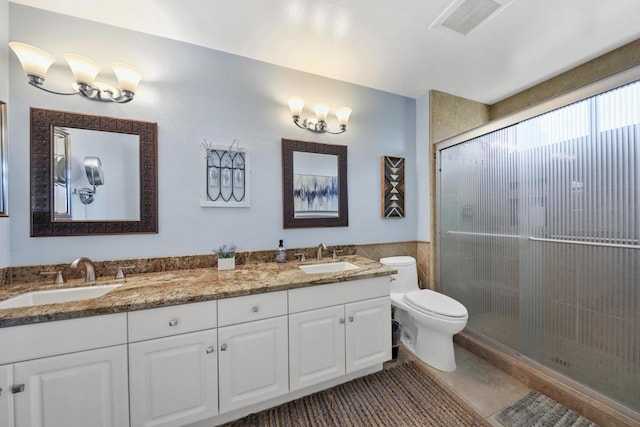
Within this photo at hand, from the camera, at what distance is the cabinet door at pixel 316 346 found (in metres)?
1.38

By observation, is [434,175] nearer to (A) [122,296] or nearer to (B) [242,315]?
(B) [242,315]

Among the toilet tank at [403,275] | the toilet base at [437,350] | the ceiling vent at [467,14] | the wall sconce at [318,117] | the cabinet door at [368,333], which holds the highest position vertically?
the ceiling vent at [467,14]

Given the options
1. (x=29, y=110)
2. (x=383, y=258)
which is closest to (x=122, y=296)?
(x=29, y=110)

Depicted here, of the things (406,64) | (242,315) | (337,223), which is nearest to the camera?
(242,315)

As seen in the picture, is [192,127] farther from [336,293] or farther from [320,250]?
[336,293]

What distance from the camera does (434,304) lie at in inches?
71.2

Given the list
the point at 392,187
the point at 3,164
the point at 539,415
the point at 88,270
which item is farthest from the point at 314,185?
the point at 539,415

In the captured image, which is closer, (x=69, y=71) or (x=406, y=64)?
(x=69, y=71)

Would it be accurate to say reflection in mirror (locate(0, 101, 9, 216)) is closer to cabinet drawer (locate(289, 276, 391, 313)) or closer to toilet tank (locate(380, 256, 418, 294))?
cabinet drawer (locate(289, 276, 391, 313))

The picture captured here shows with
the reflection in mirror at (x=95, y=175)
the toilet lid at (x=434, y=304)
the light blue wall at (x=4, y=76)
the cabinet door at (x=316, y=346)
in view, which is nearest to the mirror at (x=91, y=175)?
the reflection in mirror at (x=95, y=175)

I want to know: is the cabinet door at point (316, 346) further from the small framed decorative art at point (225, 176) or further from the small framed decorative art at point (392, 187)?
the small framed decorative art at point (392, 187)

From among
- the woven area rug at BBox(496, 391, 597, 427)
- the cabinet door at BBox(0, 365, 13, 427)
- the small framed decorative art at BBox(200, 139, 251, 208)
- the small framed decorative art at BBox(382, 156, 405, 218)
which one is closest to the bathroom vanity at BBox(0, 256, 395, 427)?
the cabinet door at BBox(0, 365, 13, 427)

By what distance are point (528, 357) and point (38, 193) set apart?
3.37 metres

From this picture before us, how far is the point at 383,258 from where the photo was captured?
88.7 inches
